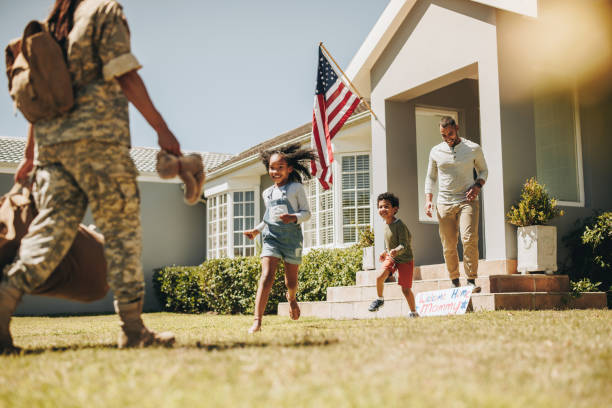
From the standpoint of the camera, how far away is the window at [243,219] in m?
19.3

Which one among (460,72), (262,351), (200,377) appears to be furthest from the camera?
(460,72)

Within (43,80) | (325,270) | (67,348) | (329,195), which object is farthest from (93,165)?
(329,195)

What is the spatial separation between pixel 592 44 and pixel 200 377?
379 inches

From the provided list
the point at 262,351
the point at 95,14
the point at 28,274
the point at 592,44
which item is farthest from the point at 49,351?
the point at 592,44

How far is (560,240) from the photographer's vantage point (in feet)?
30.4

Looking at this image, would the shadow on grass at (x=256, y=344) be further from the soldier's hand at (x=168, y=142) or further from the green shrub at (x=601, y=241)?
the green shrub at (x=601, y=241)

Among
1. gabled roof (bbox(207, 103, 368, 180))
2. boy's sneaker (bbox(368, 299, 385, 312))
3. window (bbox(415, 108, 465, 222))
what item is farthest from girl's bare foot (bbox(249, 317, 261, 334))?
gabled roof (bbox(207, 103, 368, 180))

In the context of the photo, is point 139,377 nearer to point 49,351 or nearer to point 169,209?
point 49,351

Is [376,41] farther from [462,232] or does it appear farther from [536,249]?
[536,249]

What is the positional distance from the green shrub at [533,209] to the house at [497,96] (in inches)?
8.9

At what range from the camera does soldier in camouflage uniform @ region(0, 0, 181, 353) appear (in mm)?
3777

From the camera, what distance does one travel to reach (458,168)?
7949 millimetres

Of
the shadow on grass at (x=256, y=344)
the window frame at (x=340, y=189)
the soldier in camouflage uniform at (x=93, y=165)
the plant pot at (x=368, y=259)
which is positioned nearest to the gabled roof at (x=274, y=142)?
the window frame at (x=340, y=189)

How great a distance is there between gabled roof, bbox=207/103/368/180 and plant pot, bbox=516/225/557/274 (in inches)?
217
